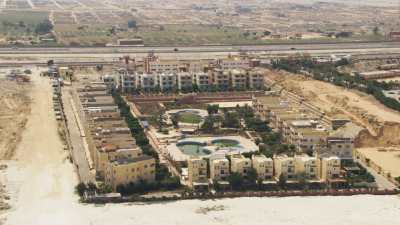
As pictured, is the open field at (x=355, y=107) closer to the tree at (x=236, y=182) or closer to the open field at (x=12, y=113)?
the tree at (x=236, y=182)

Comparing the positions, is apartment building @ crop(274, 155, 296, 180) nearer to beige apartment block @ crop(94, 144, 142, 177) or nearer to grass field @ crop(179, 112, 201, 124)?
beige apartment block @ crop(94, 144, 142, 177)

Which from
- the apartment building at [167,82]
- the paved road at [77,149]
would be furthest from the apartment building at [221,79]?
the paved road at [77,149]

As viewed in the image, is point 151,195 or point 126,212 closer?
point 126,212

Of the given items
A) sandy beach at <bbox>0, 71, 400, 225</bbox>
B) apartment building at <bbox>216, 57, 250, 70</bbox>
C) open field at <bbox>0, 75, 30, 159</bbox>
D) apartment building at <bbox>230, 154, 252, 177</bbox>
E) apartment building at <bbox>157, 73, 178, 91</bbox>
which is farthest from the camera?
apartment building at <bbox>216, 57, 250, 70</bbox>

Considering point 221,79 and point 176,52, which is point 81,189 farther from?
point 176,52

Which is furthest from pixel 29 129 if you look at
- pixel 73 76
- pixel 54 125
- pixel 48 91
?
pixel 73 76

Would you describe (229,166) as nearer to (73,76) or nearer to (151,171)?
(151,171)

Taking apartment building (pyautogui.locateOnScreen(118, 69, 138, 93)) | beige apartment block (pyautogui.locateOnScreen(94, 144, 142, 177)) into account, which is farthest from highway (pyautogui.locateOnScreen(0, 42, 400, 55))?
Result: beige apartment block (pyautogui.locateOnScreen(94, 144, 142, 177))
